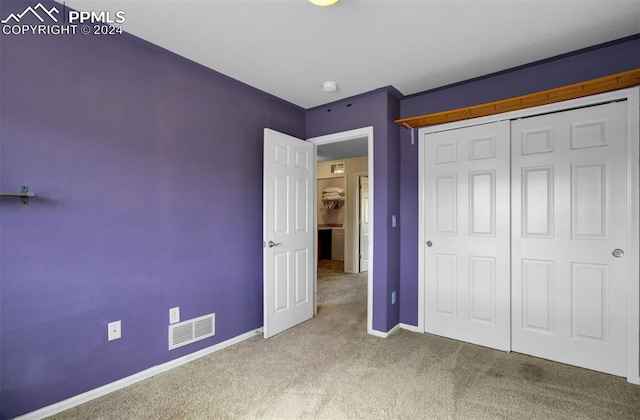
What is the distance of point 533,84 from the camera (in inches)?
97.2

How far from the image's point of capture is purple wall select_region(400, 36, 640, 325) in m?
2.18

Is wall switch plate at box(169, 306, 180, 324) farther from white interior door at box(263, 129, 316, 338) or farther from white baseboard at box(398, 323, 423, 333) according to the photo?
white baseboard at box(398, 323, 423, 333)

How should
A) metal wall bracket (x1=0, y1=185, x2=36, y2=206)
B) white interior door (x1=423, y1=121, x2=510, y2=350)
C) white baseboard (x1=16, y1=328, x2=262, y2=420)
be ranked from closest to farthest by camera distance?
metal wall bracket (x1=0, y1=185, x2=36, y2=206)
white baseboard (x1=16, y1=328, x2=262, y2=420)
white interior door (x1=423, y1=121, x2=510, y2=350)

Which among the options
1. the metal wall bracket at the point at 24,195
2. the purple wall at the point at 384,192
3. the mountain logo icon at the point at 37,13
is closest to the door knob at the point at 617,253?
the purple wall at the point at 384,192

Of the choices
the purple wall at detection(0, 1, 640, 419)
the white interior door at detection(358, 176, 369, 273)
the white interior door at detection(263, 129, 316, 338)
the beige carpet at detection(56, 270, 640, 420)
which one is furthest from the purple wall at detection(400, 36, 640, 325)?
the white interior door at detection(358, 176, 369, 273)

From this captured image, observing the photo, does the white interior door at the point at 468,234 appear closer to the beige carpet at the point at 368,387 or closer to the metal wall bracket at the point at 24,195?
the beige carpet at the point at 368,387

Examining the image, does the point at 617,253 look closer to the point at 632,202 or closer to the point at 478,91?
the point at 632,202

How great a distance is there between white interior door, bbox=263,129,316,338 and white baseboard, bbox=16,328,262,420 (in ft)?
1.58

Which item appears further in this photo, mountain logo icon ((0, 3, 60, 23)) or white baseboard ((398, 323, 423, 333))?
white baseboard ((398, 323, 423, 333))

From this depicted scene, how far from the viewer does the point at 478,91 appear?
8.98ft

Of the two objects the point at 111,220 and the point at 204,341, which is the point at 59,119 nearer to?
the point at 111,220

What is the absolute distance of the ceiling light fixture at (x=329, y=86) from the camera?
2.77 m

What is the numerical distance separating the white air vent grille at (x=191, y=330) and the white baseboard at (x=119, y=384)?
0.11 metres

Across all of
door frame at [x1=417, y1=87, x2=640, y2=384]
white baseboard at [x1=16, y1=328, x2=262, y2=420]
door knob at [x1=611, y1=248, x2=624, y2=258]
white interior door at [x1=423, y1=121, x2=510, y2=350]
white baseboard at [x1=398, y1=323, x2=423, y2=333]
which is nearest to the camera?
white baseboard at [x1=16, y1=328, x2=262, y2=420]
